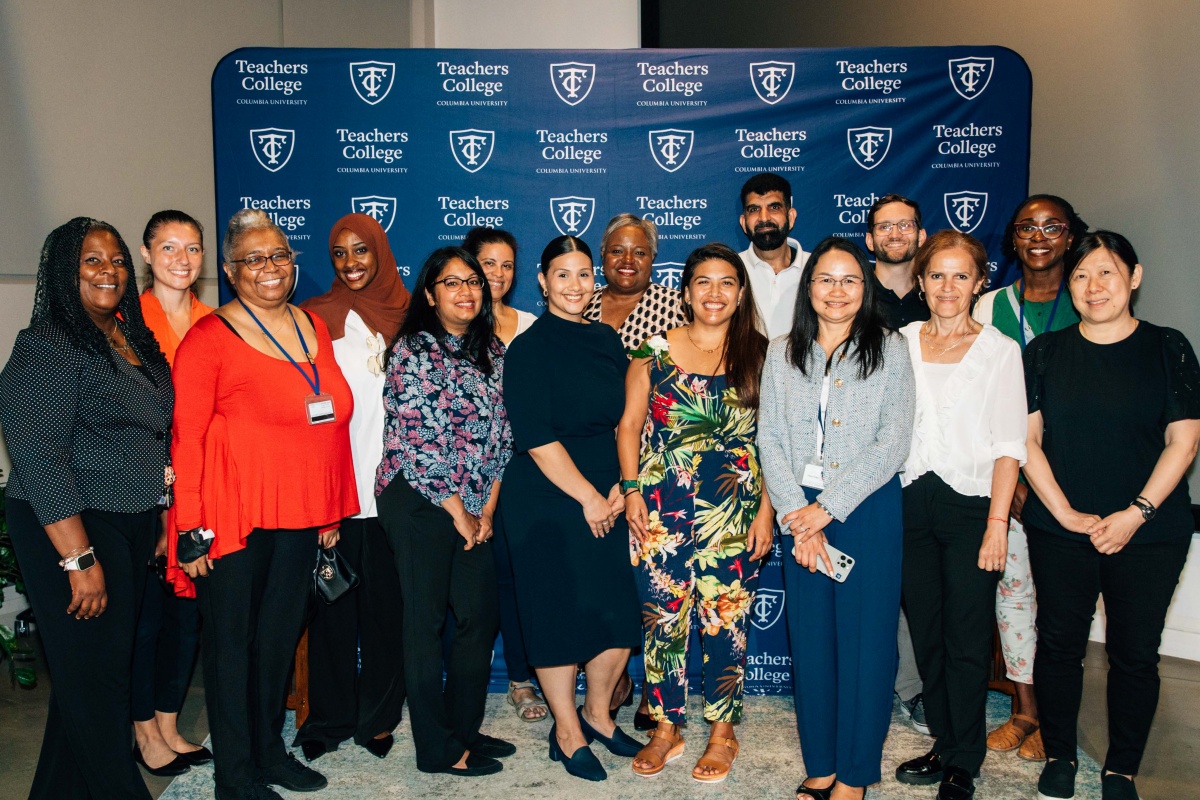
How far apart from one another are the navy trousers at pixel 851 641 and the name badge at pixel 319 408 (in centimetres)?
152

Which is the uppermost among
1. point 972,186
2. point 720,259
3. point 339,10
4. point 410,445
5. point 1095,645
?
point 339,10

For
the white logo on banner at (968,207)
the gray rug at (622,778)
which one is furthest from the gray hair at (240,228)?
the white logo on banner at (968,207)

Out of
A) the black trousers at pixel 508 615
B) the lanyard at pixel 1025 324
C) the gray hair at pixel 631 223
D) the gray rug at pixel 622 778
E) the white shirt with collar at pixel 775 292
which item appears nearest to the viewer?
the gray rug at pixel 622 778

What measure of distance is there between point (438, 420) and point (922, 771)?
206 cm

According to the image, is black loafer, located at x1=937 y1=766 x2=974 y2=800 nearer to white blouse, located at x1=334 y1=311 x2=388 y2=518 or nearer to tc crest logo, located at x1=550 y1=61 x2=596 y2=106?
white blouse, located at x1=334 y1=311 x2=388 y2=518

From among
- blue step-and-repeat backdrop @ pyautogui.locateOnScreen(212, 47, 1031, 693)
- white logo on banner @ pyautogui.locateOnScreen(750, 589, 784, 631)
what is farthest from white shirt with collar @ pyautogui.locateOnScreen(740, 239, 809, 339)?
white logo on banner @ pyautogui.locateOnScreen(750, 589, 784, 631)

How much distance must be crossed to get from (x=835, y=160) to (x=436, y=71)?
1.93m

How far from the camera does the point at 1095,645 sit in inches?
183

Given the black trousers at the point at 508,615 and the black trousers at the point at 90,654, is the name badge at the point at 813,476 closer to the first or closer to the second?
the black trousers at the point at 508,615

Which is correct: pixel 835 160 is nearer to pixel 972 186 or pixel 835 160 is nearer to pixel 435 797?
pixel 972 186

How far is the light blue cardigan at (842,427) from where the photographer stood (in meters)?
2.69

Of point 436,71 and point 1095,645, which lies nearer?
point 436,71

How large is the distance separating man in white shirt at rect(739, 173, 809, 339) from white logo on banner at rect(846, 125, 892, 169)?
48 cm

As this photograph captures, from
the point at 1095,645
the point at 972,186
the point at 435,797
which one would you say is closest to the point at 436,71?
the point at 972,186
